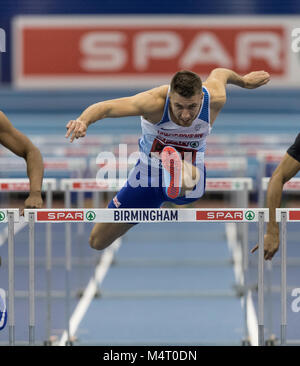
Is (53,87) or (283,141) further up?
(53,87)

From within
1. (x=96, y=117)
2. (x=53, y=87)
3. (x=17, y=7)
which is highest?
(x=17, y=7)

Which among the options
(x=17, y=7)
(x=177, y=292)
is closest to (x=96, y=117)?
(x=177, y=292)

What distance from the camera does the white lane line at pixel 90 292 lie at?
6.18 m

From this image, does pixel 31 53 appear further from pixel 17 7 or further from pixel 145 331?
pixel 145 331

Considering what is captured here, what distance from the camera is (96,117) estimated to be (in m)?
4.20

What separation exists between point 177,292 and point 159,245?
2937mm

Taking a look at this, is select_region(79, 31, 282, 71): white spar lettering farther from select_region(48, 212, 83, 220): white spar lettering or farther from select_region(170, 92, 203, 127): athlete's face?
select_region(48, 212, 83, 220): white spar lettering

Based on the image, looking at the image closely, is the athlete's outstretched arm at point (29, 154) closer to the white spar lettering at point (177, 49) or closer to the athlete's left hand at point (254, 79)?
the athlete's left hand at point (254, 79)

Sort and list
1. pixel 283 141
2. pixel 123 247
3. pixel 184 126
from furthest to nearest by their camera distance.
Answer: pixel 283 141
pixel 123 247
pixel 184 126

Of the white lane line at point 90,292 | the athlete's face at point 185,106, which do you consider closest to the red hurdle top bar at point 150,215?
the athlete's face at point 185,106

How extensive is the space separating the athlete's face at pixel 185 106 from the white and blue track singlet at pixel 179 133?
0.15 metres
